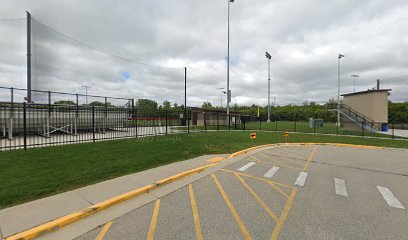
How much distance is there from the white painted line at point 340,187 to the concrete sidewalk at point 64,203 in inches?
193

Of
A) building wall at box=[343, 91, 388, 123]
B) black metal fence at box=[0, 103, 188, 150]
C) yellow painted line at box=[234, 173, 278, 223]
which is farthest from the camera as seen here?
building wall at box=[343, 91, 388, 123]

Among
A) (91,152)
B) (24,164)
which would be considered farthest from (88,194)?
(91,152)

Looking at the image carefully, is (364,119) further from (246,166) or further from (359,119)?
(246,166)

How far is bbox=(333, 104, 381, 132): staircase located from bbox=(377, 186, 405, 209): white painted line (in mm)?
23973

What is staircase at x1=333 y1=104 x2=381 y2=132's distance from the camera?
85.6ft

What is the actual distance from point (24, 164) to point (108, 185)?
3.84m

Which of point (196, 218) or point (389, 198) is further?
point (389, 198)

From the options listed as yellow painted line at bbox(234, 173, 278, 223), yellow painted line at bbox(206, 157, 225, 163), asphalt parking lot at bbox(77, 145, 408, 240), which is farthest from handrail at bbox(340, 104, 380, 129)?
yellow painted line at bbox(234, 173, 278, 223)

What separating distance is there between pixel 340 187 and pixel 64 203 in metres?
7.09

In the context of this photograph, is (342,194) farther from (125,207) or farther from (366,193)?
(125,207)

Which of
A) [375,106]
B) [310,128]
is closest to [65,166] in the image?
[310,128]

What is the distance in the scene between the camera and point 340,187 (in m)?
5.59

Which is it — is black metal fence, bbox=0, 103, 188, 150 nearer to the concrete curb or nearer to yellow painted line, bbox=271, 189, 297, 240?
the concrete curb

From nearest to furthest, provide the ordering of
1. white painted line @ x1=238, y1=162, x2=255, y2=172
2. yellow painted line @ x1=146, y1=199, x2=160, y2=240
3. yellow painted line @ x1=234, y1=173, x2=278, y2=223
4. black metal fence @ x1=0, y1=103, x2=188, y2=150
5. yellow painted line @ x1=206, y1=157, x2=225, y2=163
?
yellow painted line @ x1=146, y1=199, x2=160, y2=240, yellow painted line @ x1=234, y1=173, x2=278, y2=223, white painted line @ x1=238, y1=162, x2=255, y2=172, yellow painted line @ x1=206, y1=157, x2=225, y2=163, black metal fence @ x1=0, y1=103, x2=188, y2=150
